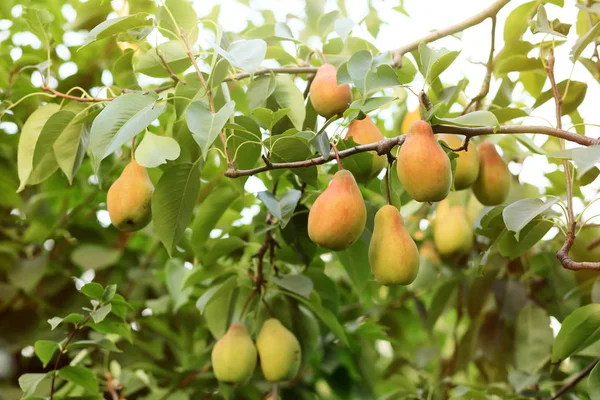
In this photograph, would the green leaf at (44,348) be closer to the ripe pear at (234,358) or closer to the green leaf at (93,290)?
the green leaf at (93,290)

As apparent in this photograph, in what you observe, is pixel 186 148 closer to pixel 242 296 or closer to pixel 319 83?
pixel 319 83

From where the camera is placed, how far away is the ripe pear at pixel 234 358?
902mm

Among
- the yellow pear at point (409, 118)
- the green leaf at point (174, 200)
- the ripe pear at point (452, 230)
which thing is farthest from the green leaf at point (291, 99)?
the ripe pear at point (452, 230)

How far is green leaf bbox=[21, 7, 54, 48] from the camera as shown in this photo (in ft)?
2.89

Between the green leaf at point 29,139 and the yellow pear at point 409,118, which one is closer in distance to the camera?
the green leaf at point 29,139

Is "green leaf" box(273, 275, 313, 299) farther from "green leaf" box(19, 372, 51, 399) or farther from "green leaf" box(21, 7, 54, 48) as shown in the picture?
"green leaf" box(21, 7, 54, 48)

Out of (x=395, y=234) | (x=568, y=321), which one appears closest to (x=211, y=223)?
(x=395, y=234)

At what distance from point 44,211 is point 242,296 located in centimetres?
54

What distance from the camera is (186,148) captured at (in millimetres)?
857

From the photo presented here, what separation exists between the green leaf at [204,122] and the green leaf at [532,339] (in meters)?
0.78

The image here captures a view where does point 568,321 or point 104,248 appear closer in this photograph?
point 568,321

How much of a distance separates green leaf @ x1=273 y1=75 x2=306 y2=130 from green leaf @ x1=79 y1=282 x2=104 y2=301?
1.07 ft

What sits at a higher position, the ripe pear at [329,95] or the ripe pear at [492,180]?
the ripe pear at [329,95]

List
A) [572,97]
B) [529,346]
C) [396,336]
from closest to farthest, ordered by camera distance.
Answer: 1. [572,97]
2. [529,346]
3. [396,336]
